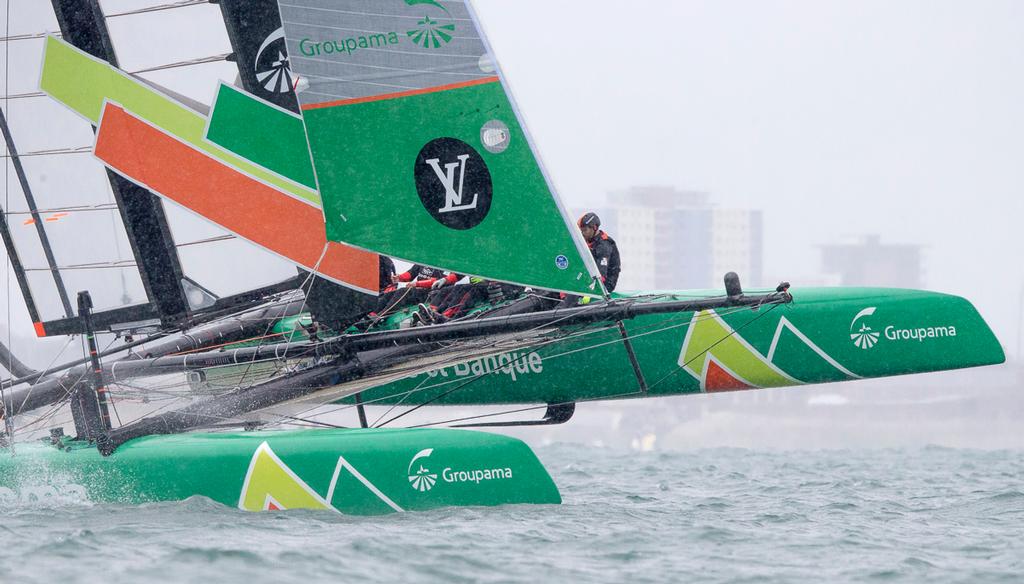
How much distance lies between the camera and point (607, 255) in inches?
301

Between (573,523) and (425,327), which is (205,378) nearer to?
(425,327)

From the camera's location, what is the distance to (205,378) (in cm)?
754

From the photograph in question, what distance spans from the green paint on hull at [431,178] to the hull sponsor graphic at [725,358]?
1.92 m

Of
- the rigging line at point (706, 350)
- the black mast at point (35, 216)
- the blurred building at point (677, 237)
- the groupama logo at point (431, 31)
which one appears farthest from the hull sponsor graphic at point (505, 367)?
the blurred building at point (677, 237)

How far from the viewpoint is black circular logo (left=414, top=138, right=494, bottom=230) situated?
6512mm

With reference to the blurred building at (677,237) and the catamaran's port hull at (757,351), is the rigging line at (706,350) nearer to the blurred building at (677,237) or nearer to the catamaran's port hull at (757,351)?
the catamaran's port hull at (757,351)

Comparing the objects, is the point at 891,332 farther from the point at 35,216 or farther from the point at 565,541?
the point at 35,216

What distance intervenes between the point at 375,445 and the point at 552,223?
4.55 ft

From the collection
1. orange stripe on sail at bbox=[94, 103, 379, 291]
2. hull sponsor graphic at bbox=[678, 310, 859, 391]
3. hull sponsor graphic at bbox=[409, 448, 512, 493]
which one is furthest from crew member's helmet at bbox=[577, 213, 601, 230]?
hull sponsor graphic at bbox=[409, 448, 512, 493]

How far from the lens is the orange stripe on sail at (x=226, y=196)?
7.17 meters

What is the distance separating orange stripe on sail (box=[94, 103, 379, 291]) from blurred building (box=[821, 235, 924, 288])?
2532 inches

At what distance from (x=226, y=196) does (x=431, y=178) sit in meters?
1.48

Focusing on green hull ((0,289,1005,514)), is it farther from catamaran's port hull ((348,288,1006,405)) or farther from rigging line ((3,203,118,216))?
rigging line ((3,203,118,216))

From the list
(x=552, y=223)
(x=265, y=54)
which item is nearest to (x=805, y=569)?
(x=552, y=223)
